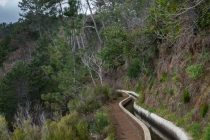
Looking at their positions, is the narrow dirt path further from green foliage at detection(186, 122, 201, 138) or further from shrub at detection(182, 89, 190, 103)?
shrub at detection(182, 89, 190, 103)

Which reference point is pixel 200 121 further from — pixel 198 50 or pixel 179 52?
pixel 179 52

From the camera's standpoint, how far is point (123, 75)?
38.3 m

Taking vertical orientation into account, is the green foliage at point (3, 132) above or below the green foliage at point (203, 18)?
below

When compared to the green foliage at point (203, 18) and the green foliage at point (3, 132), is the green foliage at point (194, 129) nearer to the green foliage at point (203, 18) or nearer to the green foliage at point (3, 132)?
the green foliage at point (203, 18)

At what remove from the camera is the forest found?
35.9ft

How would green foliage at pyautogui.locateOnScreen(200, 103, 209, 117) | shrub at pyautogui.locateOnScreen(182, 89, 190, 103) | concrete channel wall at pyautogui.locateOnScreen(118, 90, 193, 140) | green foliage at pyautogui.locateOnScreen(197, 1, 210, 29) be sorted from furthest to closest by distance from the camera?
green foliage at pyautogui.locateOnScreen(197, 1, 210, 29), shrub at pyautogui.locateOnScreen(182, 89, 190, 103), concrete channel wall at pyautogui.locateOnScreen(118, 90, 193, 140), green foliage at pyautogui.locateOnScreen(200, 103, 209, 117)

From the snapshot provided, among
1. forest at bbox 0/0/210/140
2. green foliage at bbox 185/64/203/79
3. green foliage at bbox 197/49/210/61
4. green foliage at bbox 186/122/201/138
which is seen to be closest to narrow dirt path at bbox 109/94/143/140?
forest at bbox 0/0/210/140

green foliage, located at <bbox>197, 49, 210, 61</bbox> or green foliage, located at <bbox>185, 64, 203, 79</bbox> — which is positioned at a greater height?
green foliage, located at <bbox>197, 49, 210, 61</bbox>

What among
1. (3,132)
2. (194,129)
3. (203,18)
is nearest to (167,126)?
(194,129)

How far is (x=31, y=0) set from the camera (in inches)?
1978

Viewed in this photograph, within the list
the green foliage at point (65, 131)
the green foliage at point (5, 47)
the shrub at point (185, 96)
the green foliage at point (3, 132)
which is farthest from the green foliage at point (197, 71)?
the green foliage at point (5, 47)

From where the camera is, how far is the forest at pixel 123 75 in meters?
10.9

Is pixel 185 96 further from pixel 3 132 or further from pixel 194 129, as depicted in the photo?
pixel 3 132

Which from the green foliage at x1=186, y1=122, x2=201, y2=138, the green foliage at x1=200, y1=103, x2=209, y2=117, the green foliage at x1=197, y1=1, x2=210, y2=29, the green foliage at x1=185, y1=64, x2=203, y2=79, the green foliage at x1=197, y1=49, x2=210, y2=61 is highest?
the green foliage at x1=197, y1=1, x2=210, y2=29
